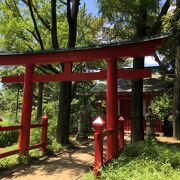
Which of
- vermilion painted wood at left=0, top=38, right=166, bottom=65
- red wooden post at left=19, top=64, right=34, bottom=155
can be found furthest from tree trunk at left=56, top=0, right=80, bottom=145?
vermilion painted wood at left=0, top=38, right=166, bottom=65

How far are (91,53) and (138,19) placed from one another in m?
4.91

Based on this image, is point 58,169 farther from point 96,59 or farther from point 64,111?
point 64,111

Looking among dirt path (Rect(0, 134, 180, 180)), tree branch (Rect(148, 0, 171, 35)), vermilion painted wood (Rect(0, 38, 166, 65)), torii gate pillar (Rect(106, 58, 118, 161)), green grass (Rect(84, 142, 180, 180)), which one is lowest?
dirt path (Rect(0, 134, 180, 180))

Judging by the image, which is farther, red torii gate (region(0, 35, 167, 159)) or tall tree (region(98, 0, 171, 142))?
tall tree (region(98, 0, 171, 142))

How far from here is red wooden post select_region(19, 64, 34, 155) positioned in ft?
33.3

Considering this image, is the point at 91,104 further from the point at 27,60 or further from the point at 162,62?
the point at 27,60

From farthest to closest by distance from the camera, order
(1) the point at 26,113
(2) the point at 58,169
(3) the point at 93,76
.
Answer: (1) the point at 26,113, (3) the point at 93,76, (2) the point at 58,169

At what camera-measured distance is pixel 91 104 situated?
24609mm

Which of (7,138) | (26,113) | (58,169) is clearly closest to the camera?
(58,169)

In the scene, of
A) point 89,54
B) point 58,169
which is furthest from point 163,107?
point 58,169

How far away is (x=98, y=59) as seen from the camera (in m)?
9.59

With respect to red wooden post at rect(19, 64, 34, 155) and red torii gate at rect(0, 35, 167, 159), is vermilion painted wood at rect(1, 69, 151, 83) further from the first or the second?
red wooden post at rect(19, 64, 34, 155)

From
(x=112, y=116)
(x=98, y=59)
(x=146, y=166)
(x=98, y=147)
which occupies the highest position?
(x=98, y=59)

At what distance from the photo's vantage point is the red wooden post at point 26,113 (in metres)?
10.1
